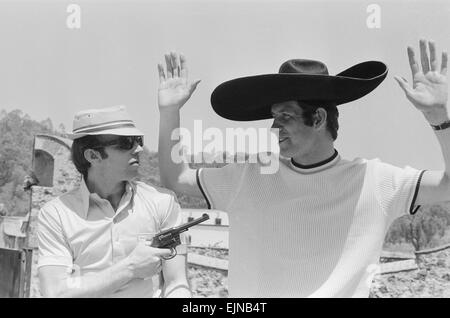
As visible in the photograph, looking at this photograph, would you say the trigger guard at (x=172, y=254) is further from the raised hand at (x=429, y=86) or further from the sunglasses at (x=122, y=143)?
the raised hand at (x=429, y=86)

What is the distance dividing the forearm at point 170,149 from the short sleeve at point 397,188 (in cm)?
91

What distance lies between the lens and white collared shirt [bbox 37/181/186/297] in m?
2.46

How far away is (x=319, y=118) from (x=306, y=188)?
33 cm

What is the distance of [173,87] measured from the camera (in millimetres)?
2693

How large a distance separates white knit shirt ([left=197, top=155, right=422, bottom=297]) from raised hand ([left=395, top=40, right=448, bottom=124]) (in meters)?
0.29

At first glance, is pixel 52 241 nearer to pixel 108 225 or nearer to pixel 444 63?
pixel 108 225

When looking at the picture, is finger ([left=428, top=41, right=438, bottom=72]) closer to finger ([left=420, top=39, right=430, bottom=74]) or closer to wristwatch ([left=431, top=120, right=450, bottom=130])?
finger ([left=420, top=39, right=430, bottom=74])

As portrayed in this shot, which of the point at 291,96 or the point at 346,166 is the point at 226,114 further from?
the point at 346,166

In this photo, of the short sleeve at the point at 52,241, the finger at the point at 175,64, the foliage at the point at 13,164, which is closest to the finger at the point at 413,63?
the finger at the point at 175,64

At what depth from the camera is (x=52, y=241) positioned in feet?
8.00

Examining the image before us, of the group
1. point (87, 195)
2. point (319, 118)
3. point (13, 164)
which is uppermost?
point (13, 164)

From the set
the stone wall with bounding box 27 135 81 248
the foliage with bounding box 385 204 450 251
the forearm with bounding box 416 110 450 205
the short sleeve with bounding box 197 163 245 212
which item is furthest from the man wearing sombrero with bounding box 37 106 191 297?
the foliage with bounding box 385 204 450 251

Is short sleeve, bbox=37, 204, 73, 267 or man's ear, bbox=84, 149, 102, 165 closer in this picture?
short sleeve, bbox=37, 204, 73, 267

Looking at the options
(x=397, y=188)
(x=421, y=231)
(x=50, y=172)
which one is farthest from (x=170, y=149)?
(x=421, y=231)
